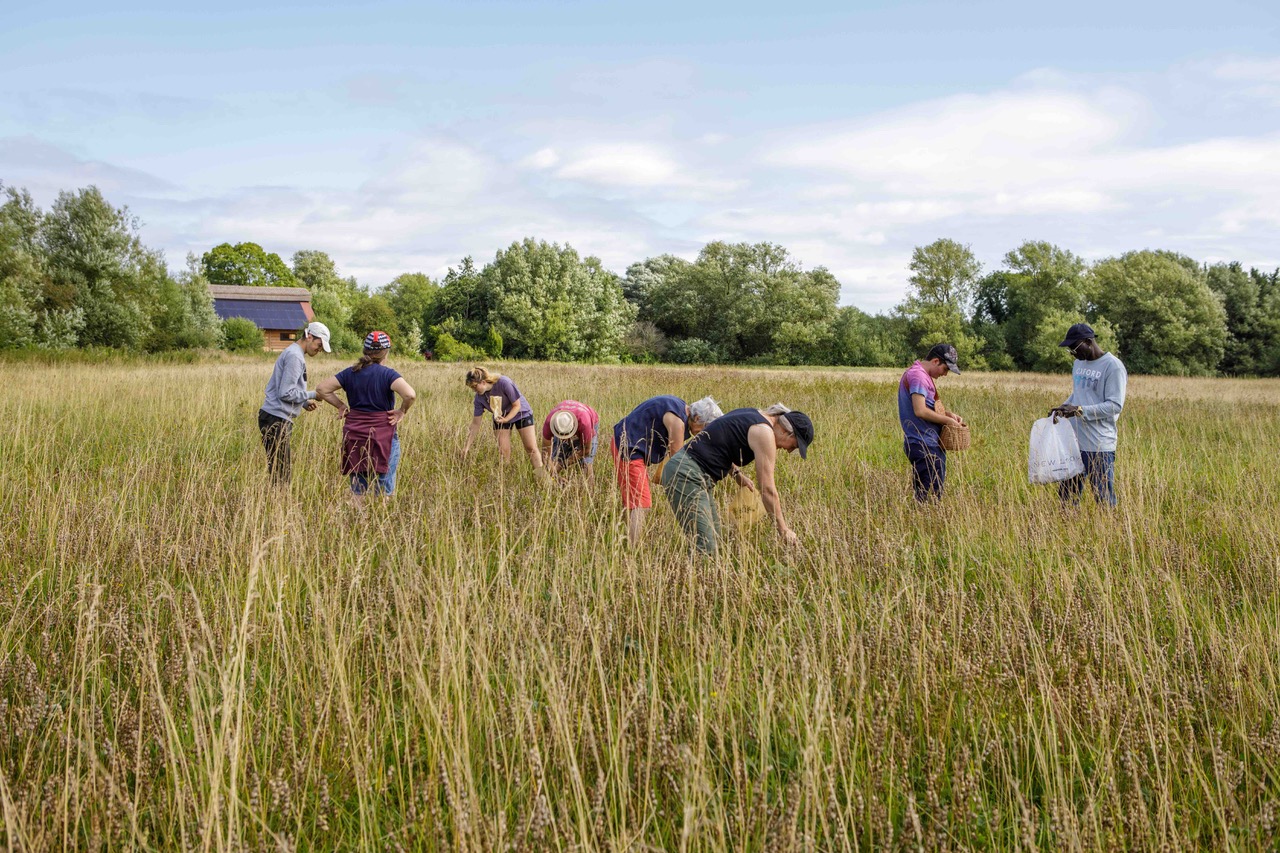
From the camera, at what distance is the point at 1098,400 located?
576 centimetres

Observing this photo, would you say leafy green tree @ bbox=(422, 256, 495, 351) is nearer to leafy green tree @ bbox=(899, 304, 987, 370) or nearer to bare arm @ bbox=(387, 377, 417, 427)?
leafy green tree @ bbox=(899, 304, 987, 370)

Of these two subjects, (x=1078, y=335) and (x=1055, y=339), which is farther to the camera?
(x=1055, y=339)

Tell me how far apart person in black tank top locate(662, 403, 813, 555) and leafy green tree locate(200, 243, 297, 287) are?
8212 cm

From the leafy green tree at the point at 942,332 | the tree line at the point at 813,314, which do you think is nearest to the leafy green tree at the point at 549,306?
the tree line at the point at 813,314

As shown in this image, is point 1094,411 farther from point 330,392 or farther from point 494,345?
point 494,345

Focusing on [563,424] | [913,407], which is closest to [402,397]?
[563,424]

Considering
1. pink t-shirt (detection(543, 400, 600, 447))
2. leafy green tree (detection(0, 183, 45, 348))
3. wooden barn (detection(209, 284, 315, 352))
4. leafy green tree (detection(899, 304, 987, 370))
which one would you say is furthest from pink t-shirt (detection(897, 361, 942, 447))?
wooden barn (detection(209, 284, 315, 352))

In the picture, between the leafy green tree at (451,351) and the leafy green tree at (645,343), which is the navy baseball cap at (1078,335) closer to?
the leafy green tree at (451,351)

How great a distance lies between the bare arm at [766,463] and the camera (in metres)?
4.37

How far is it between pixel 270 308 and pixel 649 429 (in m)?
62.5

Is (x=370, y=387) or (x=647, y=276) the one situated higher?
(x=647, y=276)

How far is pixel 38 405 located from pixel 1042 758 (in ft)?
36.2

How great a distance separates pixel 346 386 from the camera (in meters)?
5.95

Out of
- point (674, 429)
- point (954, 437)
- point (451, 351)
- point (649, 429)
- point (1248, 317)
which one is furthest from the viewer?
point (1248, 317)
